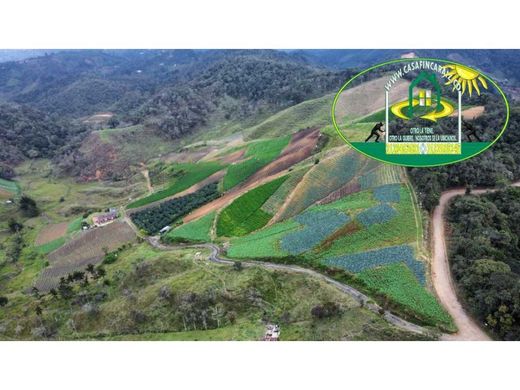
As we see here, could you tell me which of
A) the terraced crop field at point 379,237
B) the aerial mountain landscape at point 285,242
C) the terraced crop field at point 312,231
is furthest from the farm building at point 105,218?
the terraced crop field at point 379,237

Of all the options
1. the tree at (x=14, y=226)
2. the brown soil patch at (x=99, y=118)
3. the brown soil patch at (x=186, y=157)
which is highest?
the brown soil patch at (x=99, y=118)

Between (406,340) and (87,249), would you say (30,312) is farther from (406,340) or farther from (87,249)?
(406,340)

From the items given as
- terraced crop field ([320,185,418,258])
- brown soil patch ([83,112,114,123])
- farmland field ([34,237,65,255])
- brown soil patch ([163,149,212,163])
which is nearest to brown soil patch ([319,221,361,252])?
terraced crop field ([320,185,418,258])

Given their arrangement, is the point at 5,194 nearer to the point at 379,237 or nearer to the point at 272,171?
the point at 272,171

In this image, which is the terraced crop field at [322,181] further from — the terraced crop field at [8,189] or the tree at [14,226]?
the terraced crop field at [8,189]

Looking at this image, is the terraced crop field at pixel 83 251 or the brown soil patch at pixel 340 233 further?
the terraced crop field at pixel 83 251

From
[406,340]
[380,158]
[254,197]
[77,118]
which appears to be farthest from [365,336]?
[77,118]

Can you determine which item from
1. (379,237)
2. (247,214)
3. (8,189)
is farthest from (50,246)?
(379,237)
